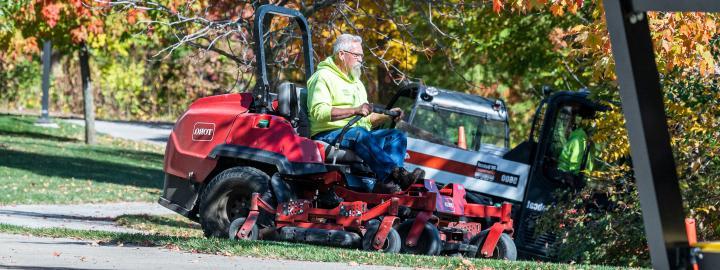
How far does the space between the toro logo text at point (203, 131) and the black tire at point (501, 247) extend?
2545 millimetres

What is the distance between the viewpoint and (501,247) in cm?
1091

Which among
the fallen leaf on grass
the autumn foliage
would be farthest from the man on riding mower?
the fallen leaf on grass

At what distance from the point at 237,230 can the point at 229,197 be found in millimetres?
496

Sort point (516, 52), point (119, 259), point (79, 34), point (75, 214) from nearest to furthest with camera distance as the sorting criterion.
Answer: point (119, 259) → point (75, 214) → point (516, 52) → point (79, 34)

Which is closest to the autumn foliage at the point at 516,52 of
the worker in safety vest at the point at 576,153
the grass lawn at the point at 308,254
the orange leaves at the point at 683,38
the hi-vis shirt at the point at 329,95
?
the orange leaves at the point at 683,38

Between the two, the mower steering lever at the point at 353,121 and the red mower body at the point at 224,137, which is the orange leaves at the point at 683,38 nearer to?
the mower steering lever at the point at 353,121

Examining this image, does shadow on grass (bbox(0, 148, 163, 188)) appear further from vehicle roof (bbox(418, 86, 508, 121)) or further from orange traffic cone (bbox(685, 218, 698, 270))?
orange traffic cone (bbox(685, 218, 698, 270))

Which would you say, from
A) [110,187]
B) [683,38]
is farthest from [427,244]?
[110,187]

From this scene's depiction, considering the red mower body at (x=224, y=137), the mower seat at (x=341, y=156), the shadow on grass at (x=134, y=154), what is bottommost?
the mower seat at (x=341, y=156)

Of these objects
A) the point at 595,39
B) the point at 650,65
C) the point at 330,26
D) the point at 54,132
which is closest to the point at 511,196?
the point at 330,26

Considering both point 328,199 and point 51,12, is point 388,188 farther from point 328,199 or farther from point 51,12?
point 51,12

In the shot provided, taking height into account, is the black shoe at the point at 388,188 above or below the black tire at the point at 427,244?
above

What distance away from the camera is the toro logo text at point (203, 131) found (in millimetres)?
11555

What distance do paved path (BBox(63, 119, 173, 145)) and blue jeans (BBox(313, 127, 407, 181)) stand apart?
2882 cm
